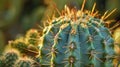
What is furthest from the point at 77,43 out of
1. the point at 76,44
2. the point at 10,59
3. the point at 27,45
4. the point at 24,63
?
the point at 27,45

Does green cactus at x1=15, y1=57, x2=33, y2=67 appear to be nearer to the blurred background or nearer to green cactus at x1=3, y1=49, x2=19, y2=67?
green cactus at x1=3, y1=49, x2=19, y2=67

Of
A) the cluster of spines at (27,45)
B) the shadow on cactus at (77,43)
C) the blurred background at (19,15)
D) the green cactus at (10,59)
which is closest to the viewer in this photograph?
the shadow on cactus at (77,43)

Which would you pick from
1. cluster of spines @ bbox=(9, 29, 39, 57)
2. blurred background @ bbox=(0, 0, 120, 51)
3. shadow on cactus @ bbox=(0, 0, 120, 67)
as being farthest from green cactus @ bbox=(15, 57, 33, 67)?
blurred background @ bbox=(0, 0, 120, 51)

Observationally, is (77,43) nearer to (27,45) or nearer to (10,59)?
(10,59)

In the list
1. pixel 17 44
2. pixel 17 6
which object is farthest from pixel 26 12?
pixel 17 44

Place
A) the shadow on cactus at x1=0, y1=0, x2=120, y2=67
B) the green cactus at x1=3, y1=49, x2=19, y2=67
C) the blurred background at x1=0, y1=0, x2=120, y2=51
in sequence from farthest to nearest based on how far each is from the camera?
1. the blurred background at x1=0, y1=0, x2=120, y2=51
2. the green cactus at x1=3, y1=49, x2=19, y2=67
3. the shadow on cactus at x1=0, y1=0, x2=120, y2=67

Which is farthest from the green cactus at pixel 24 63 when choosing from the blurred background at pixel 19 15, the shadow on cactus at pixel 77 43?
the blurred background at pixel 19 15

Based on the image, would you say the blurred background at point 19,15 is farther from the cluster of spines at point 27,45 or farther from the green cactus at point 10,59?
the green cactus at point 10,59
